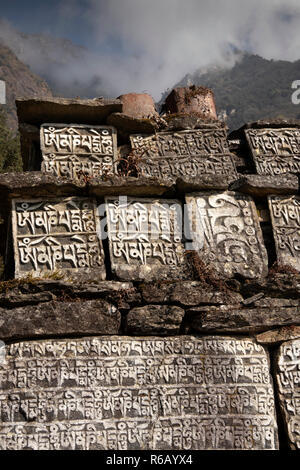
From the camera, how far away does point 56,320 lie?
15.5ft

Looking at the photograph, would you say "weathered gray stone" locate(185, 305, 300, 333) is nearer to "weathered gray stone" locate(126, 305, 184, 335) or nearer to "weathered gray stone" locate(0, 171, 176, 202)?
"weathered gray stone" locate(126, 305, 184, 335)

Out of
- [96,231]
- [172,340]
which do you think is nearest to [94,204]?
[96,231]

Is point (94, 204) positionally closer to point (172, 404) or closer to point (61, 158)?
point (61, 158)

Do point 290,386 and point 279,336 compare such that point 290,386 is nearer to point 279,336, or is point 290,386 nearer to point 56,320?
point 279,336

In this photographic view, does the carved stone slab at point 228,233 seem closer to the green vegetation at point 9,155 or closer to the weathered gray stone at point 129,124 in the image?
the weathered gray stone at point 129,124

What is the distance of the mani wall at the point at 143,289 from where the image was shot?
457 cm

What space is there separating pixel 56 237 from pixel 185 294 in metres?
1.40

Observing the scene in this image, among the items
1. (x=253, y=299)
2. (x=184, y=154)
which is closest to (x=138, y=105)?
(x=184, y=154)

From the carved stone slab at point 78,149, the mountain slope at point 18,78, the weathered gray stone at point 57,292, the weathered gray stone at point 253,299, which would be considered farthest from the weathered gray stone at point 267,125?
the mountain slope at point 18,78

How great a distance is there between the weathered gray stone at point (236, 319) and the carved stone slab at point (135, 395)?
0.14m

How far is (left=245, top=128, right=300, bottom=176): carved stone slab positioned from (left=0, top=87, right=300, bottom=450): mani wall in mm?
30

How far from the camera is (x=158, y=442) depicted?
4492 millimetres
